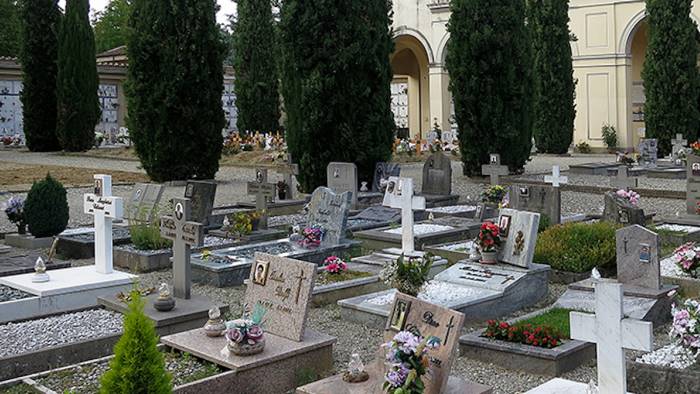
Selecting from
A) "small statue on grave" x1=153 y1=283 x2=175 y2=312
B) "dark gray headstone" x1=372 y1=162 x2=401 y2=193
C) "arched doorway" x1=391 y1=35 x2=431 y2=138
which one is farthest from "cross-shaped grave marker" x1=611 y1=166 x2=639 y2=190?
"arched doorway" x1=391 y1=35 x2=431 y2=138

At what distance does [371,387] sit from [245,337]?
1.00 metres

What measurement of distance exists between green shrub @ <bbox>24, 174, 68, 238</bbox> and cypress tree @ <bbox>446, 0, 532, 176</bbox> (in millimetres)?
9647

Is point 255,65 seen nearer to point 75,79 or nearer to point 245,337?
point 75,79

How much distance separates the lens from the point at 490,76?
17.5 metres

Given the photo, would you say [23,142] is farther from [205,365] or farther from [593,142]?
[205,365]

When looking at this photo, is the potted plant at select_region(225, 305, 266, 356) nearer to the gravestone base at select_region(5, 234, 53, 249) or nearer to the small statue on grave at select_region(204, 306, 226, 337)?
the small statue on grave at select_region(204, 306, 226, 337)

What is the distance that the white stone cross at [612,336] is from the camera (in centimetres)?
407

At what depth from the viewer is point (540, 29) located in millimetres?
26859

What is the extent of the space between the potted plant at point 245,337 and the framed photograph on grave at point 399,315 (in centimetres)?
93

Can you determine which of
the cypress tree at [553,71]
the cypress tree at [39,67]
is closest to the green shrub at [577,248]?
the cypress tree at [553,71]

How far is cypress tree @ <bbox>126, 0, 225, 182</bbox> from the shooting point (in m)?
17.0

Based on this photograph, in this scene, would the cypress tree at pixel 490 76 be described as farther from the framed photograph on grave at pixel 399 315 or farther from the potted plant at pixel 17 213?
the framed photograph on grave at pixel 399 315

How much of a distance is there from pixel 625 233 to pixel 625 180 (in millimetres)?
6330

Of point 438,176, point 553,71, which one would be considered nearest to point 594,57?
point 553,71
